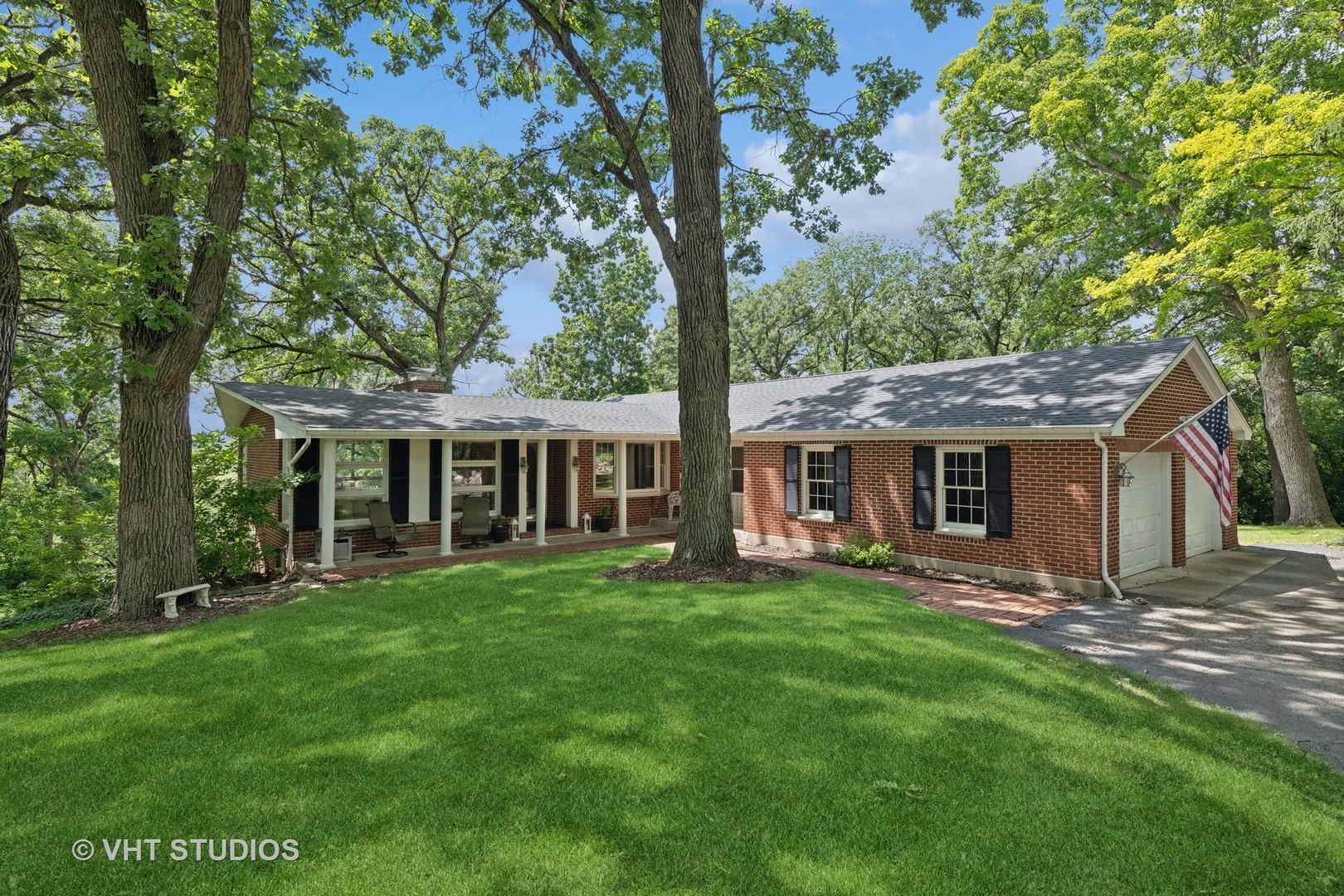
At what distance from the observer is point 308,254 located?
19422 mm

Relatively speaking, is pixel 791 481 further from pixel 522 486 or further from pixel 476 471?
pixel 476 471

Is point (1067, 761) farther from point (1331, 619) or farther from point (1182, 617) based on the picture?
point (1331, 619)

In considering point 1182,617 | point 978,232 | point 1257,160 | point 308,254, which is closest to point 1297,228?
point 1257,160

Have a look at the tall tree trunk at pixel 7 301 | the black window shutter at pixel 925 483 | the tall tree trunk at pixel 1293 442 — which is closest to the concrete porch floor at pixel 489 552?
the tall tree trunk at pixel 7 301

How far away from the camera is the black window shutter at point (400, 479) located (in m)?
13.0

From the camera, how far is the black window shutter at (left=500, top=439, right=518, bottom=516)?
1489cm

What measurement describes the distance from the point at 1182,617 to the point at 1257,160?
790cm

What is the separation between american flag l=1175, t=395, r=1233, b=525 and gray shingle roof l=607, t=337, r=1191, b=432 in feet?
3.03

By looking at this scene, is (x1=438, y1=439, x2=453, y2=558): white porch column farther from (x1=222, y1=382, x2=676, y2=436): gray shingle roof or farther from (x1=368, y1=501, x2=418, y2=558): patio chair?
(x1=368, y1=501, x2=418, y2=558): patio chair

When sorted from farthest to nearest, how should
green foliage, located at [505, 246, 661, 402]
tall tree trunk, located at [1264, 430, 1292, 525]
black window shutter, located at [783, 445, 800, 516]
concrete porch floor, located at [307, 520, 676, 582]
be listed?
green foliage, located at [505, 246, 661, 402] < tall tree trunk, located at [1264, 430, 1292, 525] < black window shutter, located at [783, 445, 800, 516] < concrete porch floor, located at [307, 520, 676, 582]

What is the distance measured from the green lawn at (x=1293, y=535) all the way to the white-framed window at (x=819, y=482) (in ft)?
32.5

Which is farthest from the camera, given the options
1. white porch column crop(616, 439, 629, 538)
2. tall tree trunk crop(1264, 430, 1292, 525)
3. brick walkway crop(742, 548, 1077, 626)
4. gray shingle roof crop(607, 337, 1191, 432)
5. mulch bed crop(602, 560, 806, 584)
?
tall tree trunk crop(1264, 430, 1292, 525)

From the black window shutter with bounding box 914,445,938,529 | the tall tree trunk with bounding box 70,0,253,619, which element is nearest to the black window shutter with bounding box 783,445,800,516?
the black window shutter with bounding box 914,445,938,529

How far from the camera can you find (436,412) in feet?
45.3
